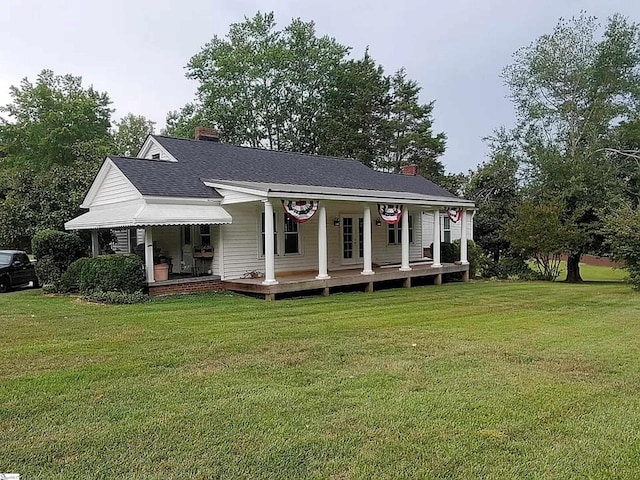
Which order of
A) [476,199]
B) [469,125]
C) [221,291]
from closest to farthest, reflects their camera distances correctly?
[221,291], [476,199], [469,125]

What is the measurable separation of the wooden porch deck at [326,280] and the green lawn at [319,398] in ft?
11.5

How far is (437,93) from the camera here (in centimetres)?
3844

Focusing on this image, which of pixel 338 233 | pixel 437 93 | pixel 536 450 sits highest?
pixel 437 93

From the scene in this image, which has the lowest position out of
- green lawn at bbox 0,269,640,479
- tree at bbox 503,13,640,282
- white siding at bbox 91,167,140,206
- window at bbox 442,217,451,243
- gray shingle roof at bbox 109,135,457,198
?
green lawn at bbox 0,269,640,479

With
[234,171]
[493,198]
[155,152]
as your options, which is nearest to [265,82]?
[493,198]

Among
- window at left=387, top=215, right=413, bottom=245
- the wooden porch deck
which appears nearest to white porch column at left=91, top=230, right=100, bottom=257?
the wooden porch deck

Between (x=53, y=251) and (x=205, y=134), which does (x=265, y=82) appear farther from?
(x=53, y=251)

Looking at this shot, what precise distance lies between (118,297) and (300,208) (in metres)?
4.97

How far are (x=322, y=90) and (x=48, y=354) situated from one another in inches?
1407

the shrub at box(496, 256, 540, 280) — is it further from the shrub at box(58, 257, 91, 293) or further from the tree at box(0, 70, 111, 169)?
the tree at box(0, 70, 111, 169)

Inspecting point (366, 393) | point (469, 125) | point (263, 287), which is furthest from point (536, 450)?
point (469, 125)

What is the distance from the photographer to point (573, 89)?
26172 mm

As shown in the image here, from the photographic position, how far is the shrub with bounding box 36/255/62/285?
49.2 feet

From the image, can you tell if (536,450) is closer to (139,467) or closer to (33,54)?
(139,467)
